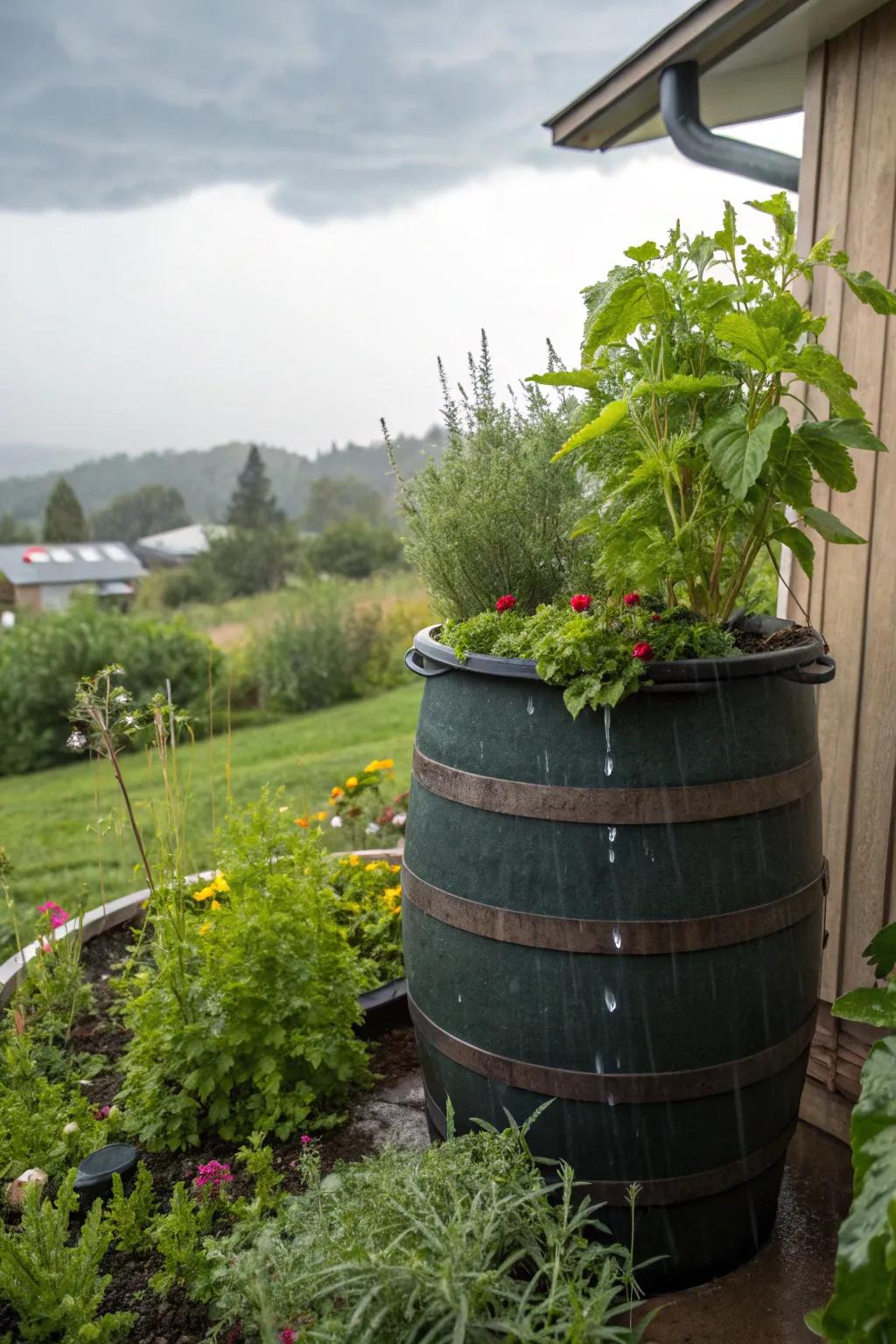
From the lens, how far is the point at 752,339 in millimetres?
1518

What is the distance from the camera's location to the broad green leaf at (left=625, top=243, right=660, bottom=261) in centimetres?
162

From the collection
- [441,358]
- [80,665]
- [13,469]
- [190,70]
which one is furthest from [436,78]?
[441,358]

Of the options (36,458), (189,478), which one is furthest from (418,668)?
(189,478)

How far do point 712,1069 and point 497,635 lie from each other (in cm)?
83

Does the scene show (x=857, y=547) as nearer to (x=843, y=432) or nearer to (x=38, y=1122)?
(x=843, y=432)

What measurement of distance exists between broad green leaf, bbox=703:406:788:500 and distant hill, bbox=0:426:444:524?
1517 cm

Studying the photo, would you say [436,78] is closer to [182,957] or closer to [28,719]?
[28,719]

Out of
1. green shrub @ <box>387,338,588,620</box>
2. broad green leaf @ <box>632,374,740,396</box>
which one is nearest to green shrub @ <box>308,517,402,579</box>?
green shrub @ <box>387,338,588,620</box>

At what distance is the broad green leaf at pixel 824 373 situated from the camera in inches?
60.7

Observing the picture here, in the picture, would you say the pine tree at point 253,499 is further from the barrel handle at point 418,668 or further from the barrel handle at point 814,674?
the barrel handle at point 814,674

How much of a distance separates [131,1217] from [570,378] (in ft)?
5.67

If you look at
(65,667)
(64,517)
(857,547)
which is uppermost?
(64,517)

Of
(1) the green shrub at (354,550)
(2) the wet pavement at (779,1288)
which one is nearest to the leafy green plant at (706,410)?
(2) the wet pavement at (779,1288)

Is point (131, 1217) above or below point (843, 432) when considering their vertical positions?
below
